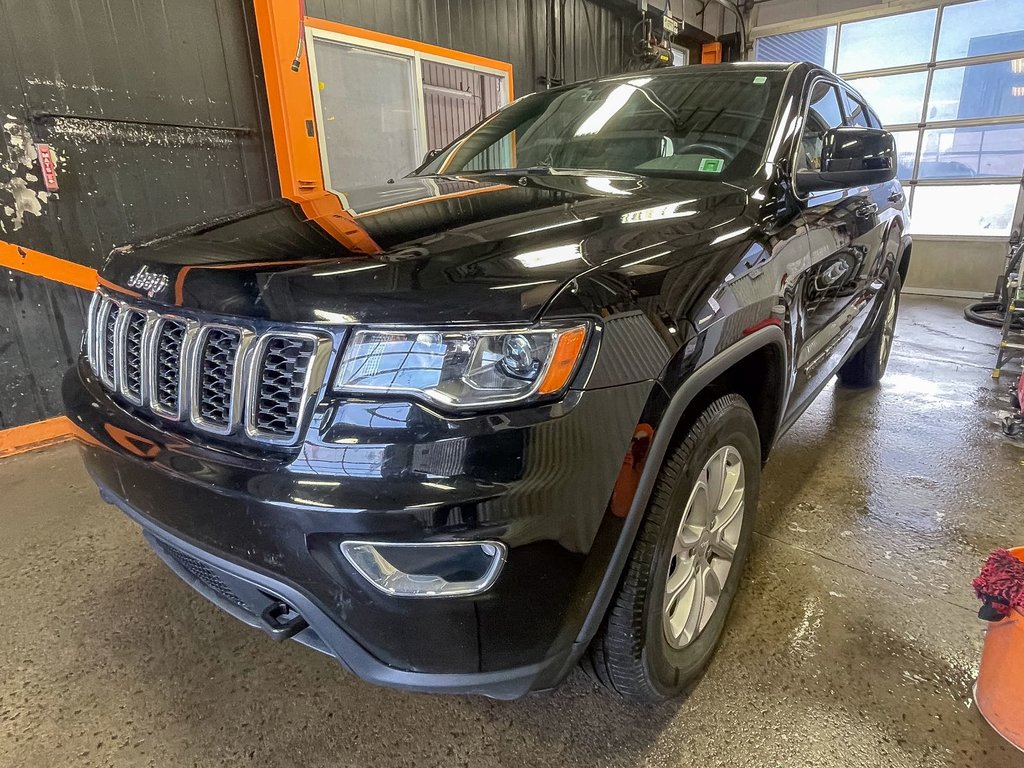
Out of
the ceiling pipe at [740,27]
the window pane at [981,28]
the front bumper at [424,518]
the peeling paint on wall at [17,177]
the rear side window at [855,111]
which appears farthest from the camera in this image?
the ceiling pipe at [740,27]

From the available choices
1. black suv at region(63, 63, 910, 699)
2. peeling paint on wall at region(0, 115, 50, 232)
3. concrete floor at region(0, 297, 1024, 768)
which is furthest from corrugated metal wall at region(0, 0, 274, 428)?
black suv at region(63, 63, 910, 699)

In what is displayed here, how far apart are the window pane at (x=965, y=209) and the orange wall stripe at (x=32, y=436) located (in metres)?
9.19

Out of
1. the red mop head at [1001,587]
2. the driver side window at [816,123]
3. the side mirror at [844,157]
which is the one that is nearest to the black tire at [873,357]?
the driver side window at [816,123]

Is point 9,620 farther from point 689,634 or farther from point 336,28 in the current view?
point 336,28

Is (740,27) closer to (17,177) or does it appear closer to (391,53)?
(391,53)

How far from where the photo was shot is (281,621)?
3.92ft

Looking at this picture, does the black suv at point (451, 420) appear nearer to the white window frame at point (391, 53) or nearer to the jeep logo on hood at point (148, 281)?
the jeep logo on hood at point (148, 281)

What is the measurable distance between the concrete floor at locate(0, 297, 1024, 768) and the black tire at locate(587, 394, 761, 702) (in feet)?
0.53

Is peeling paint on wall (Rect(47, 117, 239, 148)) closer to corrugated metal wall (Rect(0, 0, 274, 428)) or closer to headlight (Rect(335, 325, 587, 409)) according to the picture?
corrugated metal wall (Rect(0, 0, 274, 428))

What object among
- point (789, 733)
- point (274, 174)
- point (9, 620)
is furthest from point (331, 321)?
point (274, 174)

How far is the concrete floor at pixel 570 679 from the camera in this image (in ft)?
4.74

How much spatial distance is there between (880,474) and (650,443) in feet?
6.85

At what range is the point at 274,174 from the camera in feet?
13.3

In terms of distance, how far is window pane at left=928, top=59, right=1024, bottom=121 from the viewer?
23.7 ft
